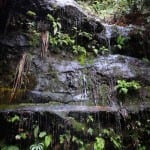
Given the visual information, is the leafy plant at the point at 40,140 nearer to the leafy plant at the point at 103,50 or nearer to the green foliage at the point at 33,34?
the green foliage at the point at 33,34

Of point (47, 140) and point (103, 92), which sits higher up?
point (103, 92)

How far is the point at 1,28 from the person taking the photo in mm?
7336

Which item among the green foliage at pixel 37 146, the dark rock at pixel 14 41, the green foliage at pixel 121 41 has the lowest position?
the green foliage at pixel 37 146


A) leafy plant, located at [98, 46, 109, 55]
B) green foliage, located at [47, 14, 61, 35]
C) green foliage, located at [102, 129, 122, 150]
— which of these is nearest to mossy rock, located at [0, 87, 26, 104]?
green foliage, located at [102, 129, 122, 150]

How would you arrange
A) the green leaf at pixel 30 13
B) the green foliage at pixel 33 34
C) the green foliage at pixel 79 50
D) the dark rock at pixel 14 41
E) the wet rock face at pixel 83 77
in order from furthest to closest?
the green foliage at pixel 79 50 → the green leaf at pixel 30 13 → the green foliage at pixel 33 34 → the dark rock at pixel 14 41 → the wet rock face at pixel 83 77

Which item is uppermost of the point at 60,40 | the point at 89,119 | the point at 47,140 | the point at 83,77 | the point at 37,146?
the point at 60,40

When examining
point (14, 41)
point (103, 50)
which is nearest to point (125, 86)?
point (103, 50)

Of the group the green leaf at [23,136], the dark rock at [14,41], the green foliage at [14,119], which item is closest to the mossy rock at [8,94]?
the green foliage at [14,119]

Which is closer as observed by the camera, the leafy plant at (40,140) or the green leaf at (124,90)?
the leafy plant at (40,140)

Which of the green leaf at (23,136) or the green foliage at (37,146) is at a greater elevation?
the green leaf at (23,136)

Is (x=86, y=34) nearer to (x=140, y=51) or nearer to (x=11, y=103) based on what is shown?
(x=140, y=51)

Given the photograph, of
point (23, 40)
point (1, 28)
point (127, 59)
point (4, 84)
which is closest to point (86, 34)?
point (127, 59)

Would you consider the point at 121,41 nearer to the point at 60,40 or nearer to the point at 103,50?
the point at 103,50

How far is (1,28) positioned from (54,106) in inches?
104
